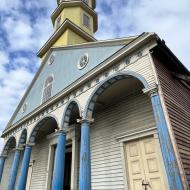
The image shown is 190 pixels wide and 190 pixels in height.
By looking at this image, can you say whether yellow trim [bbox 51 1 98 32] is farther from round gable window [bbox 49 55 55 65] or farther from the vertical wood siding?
the vertical wood siding

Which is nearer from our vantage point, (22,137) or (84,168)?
(84,168)

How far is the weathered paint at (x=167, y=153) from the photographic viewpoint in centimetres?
405

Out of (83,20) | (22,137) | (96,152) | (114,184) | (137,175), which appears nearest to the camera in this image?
(137,175)

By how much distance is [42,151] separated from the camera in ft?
43.0

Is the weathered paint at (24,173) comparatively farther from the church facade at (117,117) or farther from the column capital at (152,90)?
the column capital at (152,90)

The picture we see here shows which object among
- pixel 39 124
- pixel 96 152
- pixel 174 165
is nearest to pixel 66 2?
pixel 39 124

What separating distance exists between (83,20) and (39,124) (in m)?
10.5

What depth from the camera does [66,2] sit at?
55.9 feet

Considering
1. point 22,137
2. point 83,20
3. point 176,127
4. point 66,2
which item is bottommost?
point 176,127

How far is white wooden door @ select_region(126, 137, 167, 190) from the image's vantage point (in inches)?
249

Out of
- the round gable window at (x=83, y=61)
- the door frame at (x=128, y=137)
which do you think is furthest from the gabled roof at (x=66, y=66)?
the door frame at (x=128, y=137)

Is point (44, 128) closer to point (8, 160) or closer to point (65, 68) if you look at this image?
point (65, 68)

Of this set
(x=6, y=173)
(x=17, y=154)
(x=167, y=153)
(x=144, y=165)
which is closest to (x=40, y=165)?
(x=17, y=154)

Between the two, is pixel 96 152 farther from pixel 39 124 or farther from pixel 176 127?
pixel 176 127
